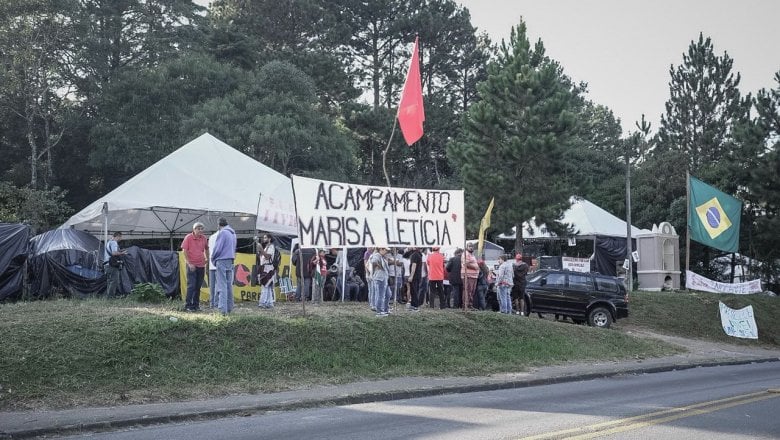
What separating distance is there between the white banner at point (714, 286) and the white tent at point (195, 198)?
17.1 meters

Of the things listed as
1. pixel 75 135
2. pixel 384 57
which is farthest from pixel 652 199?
pixel 75 135

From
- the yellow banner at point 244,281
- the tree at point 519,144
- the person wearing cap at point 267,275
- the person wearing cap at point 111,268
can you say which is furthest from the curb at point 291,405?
the tree at point 519,144

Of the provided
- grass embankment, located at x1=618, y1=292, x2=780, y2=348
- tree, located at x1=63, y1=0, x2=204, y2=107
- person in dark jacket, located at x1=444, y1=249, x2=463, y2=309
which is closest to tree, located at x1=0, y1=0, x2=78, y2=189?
tree, located at x1=63, y1=0, x2=204, y2=107

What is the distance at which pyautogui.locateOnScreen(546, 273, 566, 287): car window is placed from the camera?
23.2m

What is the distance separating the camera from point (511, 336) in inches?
682

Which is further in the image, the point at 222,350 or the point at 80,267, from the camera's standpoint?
the point at 80,267

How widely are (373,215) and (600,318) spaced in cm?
1013

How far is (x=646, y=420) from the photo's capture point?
372 inches

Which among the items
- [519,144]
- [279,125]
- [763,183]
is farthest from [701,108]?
[279,125]

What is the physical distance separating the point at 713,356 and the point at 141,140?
30066 millimetres

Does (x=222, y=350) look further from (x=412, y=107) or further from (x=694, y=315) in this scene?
(x=694, y=315)

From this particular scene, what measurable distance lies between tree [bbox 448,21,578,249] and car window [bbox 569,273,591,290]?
411 inches

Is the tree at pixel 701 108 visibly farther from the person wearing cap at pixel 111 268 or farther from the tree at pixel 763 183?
the person wearing cap at pixel 111 268

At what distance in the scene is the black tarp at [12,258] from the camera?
1803cm
